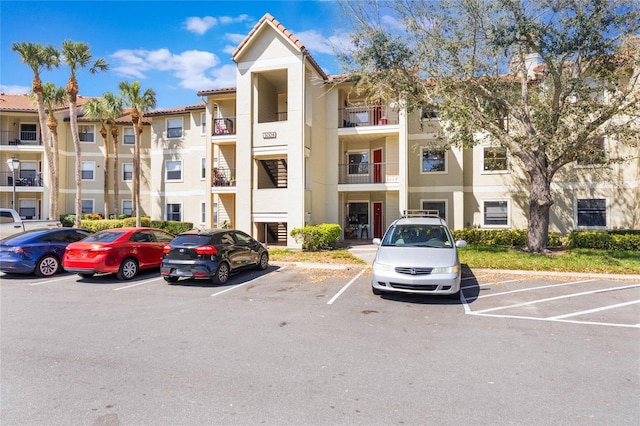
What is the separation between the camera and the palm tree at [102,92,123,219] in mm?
26000

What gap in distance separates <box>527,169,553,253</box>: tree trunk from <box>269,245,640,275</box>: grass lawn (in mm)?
618

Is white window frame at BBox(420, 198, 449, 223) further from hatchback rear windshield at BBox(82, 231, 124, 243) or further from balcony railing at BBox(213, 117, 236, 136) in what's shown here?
hatchback rear windshield at BBox(82, 231, 124, 243)

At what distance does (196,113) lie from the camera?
2467 centimetres

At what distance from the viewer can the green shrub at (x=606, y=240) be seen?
51.3 feet

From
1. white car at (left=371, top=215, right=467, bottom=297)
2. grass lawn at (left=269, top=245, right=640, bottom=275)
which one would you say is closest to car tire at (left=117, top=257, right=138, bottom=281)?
grass lawn at (left=269, top=245, right=640, bottom=275)

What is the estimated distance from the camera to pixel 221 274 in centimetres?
1030

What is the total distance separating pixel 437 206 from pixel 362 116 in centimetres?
660

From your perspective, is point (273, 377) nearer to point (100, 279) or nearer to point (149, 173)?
point (100, 279)

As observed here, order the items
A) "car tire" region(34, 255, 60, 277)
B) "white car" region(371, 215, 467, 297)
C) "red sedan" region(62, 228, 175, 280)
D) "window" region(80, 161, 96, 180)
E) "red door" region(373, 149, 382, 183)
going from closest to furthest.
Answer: "white car" region(371, 215, 467, 297) < "red sedan" region(62, 228, 175, 280) < "car tire" region(34, 255, 60, 277) < "red door" region(373, 149, 382, 183) < "window" region(80, 161, 96, 180)

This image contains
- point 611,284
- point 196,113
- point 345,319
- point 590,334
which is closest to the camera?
point 590,334

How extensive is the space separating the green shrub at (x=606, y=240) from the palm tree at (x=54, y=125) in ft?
97.5

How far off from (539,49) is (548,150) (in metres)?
3.56

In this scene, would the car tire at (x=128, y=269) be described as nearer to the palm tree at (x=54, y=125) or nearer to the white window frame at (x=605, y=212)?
the palm tree at (x=54, y=125)

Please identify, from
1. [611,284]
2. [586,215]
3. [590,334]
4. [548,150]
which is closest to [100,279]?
[590,334]
